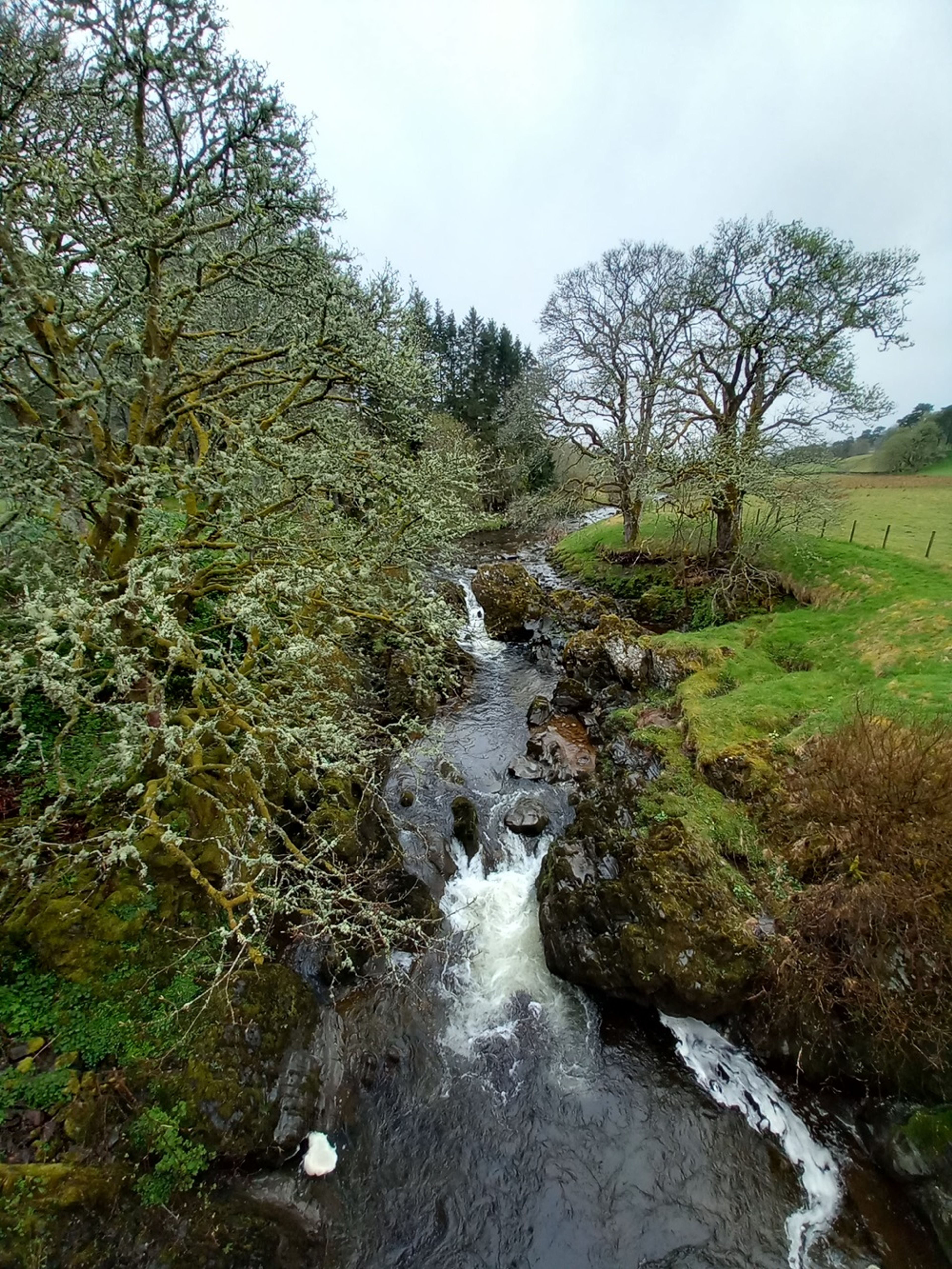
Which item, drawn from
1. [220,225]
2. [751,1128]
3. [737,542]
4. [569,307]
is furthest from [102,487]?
[569,307]

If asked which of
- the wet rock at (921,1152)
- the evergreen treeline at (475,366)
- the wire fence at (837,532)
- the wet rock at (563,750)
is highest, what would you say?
the evergreen treeline at (475,366)

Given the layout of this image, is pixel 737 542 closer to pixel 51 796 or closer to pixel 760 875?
pixel 760 875

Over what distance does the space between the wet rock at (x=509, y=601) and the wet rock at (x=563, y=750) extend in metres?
6.12

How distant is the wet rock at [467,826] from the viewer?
9875 mm

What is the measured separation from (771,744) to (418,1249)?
8.27 meters

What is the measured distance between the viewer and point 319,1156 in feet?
18.1

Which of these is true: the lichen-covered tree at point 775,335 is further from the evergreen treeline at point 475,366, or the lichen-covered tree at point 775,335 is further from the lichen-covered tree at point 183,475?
the evergreen treeline at point 475,366

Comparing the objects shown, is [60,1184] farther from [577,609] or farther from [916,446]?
[916,446]

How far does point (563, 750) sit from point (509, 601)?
829 cm

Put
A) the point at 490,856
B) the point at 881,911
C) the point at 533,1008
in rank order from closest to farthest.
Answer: the point at 881,911 → the point at 533,1008 → the point at 490,856

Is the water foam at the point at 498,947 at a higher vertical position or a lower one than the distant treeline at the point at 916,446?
lower

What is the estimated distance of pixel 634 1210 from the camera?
18.4 feet

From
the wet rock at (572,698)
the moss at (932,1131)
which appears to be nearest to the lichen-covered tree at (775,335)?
the wet rock at (572,698)

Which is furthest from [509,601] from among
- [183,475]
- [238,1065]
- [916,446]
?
[916,446]
